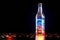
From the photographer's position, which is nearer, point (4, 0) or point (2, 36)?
point (2, 36)

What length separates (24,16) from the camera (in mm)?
2088

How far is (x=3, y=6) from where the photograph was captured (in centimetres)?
211

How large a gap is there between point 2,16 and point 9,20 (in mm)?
88

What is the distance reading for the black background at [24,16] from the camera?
6.68 feet

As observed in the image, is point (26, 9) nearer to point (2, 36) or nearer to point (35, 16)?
point (35, 16)

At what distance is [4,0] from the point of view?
2119 mm

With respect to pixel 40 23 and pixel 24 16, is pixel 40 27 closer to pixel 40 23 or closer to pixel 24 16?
pixel 40 23

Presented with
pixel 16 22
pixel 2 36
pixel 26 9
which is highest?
pixel 26 9

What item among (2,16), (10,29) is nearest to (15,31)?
(10,29)

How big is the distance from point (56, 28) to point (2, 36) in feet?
1.90

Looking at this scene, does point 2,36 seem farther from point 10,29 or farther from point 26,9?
point 26,9

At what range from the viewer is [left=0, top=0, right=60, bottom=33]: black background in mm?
2035

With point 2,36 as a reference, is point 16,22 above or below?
above

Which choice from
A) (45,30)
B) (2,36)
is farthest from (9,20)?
(45,30)
